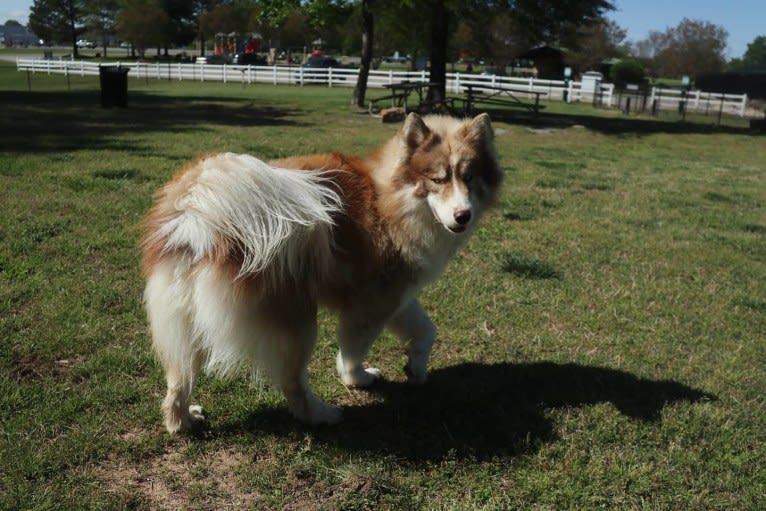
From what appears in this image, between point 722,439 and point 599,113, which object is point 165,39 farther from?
point 722,439

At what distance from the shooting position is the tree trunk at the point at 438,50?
2125cm

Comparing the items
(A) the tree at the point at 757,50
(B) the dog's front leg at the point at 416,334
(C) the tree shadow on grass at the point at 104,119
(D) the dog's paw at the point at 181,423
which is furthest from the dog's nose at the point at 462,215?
(A) the tree at the point at 757,50

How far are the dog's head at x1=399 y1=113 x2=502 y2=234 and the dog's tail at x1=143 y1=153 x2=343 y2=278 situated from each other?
714mm

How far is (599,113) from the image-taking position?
28438 millimetres

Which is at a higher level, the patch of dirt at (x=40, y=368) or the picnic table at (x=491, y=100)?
the picnic table at (x=491, y=100)

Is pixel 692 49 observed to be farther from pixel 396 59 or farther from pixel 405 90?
pixel 405 90

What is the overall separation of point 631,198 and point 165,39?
2990 inches

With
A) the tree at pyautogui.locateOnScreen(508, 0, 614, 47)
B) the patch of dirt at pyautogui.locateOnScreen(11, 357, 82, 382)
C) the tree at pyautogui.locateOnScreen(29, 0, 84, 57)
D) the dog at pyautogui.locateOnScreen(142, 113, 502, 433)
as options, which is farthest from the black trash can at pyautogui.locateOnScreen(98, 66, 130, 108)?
the tree at pyautogui.locateOnScreen(29, 0, 84, 57)

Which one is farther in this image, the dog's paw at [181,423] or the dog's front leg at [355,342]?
the dog's front leg at [355,342]

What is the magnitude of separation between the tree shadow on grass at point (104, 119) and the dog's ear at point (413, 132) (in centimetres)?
879

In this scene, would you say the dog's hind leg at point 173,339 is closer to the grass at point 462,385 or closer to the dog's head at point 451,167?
the grass at point 462,385

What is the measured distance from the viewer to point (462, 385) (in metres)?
4.09

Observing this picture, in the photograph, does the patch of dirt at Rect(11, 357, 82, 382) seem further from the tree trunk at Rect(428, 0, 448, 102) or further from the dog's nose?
the tree trunk at Rect(428, 0, 448, 102)

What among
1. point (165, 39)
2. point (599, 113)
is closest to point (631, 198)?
point (599, 113)
